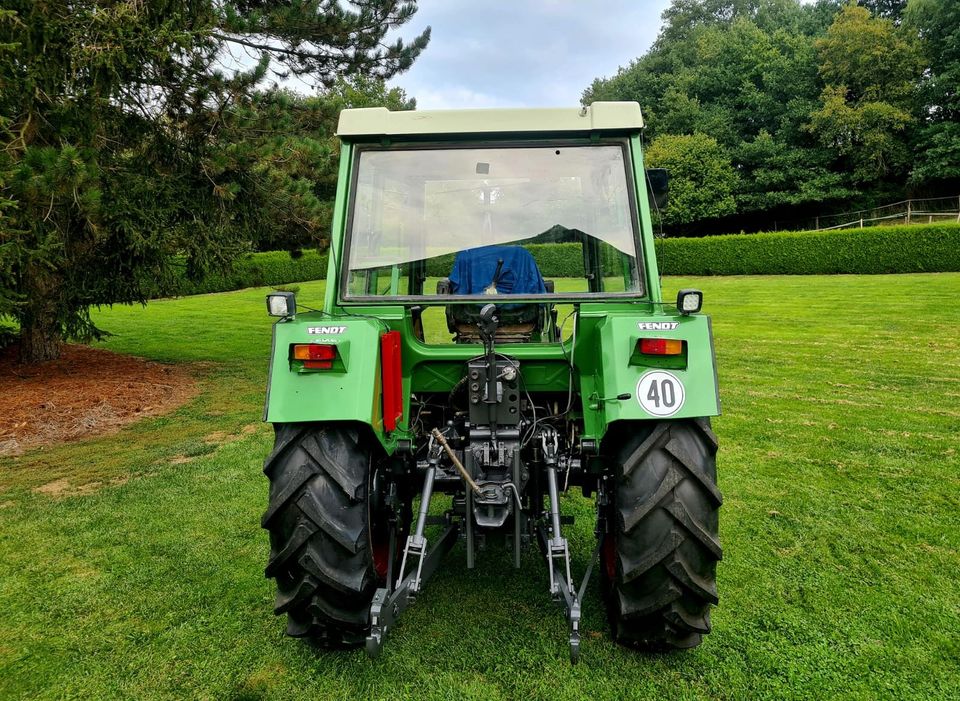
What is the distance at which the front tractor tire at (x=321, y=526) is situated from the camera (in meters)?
2.68

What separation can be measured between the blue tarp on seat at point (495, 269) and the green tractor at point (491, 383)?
1cm

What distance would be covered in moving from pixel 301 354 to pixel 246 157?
655cm

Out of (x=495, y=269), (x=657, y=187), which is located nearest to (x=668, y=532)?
(x=495, y=269)

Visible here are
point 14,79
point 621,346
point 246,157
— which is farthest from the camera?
point 246,157

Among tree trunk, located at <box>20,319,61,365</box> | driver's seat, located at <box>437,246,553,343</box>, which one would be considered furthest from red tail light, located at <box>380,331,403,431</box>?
tree trunk, located at <box>20,319,61,365</box>

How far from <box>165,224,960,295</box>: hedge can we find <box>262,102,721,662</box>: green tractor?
1747cm

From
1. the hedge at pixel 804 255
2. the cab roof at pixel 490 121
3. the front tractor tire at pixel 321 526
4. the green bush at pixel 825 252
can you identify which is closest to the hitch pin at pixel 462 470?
the front tractor tire at pixel 321 526

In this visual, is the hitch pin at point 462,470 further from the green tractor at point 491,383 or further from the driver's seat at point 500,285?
the driver's seat at point 500,285

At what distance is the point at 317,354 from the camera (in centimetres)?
273

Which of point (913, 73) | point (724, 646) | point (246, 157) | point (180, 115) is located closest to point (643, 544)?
point (724, 646)

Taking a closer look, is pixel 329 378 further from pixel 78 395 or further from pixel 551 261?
pixel 78 395

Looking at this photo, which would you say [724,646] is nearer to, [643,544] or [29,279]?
[643,544]

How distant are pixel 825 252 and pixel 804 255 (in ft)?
2.57

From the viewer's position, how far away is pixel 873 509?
14.9 feet
